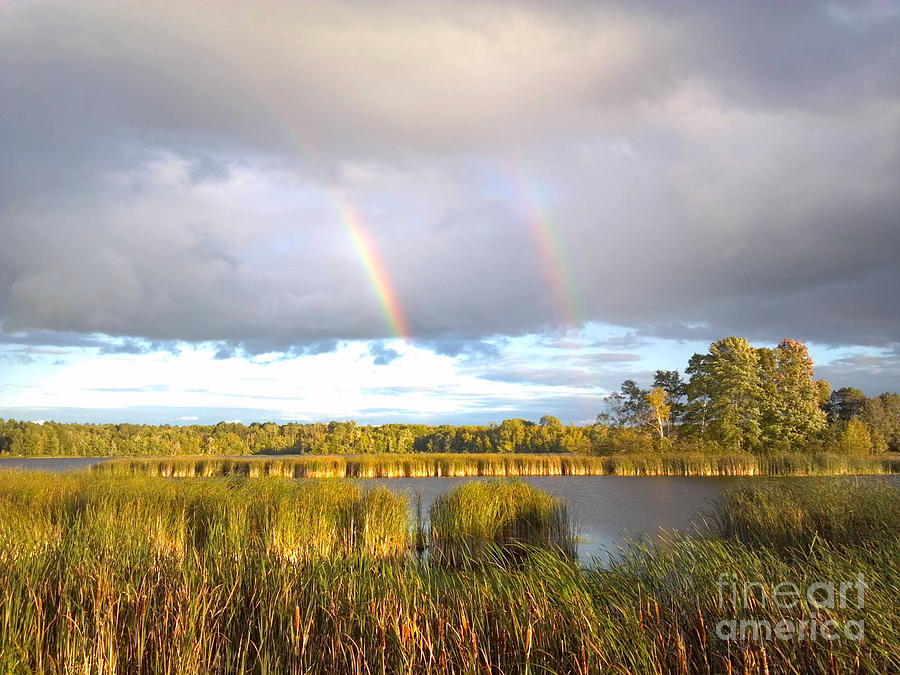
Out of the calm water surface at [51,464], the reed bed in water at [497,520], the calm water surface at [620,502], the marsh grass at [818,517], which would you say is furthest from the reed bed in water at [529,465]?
the marsh grass at [818,517]

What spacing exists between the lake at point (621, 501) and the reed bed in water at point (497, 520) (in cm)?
50

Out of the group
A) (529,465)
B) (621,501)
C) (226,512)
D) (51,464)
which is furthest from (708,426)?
(51,464)

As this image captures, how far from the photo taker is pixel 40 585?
4863 mm

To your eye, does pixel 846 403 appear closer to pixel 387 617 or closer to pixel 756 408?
pixel 756 408

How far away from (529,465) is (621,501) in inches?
529

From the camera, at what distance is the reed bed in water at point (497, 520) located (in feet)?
38.7

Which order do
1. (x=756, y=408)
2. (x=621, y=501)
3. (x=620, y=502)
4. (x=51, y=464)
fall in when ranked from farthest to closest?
(x=51, y=464) → (x=756, y=408) → (x=621, y=501) → (x=620, y=502)

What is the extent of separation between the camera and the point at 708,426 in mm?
43469

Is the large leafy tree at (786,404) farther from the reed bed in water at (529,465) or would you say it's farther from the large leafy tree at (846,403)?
the large leafy tree at (846,403)

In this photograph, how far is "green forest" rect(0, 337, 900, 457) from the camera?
137 ft

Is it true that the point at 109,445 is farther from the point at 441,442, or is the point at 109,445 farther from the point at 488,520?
the point at 488,520

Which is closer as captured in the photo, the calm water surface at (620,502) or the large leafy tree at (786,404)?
the calm water surface at (620,502)

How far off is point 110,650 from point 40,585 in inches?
68.2

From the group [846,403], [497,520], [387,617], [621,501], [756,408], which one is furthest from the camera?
[846,403]
